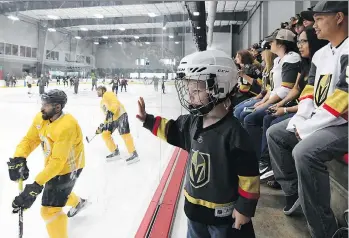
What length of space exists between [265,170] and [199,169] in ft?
3.48

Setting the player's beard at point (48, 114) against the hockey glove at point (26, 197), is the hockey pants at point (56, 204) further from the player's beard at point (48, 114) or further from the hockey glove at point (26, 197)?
the player's beard at point (48, 114)

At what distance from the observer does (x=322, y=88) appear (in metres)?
1.02

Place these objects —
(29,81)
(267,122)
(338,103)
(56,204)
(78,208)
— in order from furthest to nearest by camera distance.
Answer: (267,122), (78,208), (56,204), (29,81), (338,103)

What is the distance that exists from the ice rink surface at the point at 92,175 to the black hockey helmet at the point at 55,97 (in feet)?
0.08

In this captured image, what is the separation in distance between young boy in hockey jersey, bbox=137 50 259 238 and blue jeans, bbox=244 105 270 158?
997 millimetres

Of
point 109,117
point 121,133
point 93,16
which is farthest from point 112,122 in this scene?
point 93,16

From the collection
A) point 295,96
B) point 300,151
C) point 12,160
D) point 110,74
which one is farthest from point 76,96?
point 295,96

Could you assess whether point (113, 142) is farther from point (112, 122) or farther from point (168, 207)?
point (168, 207)

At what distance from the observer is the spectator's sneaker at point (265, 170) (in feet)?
5.93

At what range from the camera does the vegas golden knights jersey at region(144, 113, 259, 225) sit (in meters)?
0.89

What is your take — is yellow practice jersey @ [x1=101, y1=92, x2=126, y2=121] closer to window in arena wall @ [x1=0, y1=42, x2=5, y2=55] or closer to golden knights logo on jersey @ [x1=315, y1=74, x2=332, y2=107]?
window in arena wall @ [x1=0, y1=42, x2=5, y2=55]

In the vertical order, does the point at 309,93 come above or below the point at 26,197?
above

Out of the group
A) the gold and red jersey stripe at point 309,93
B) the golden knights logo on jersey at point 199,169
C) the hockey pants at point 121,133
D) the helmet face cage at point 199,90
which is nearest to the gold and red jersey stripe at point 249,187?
the golden knights logo on jersey at point 199,169

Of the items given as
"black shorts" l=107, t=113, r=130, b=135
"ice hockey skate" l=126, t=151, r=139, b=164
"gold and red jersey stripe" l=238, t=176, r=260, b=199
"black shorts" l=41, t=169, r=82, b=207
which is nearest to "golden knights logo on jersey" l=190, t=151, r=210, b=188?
"gold and red jersey stripe" l=238, t=176, r=260, b=199
